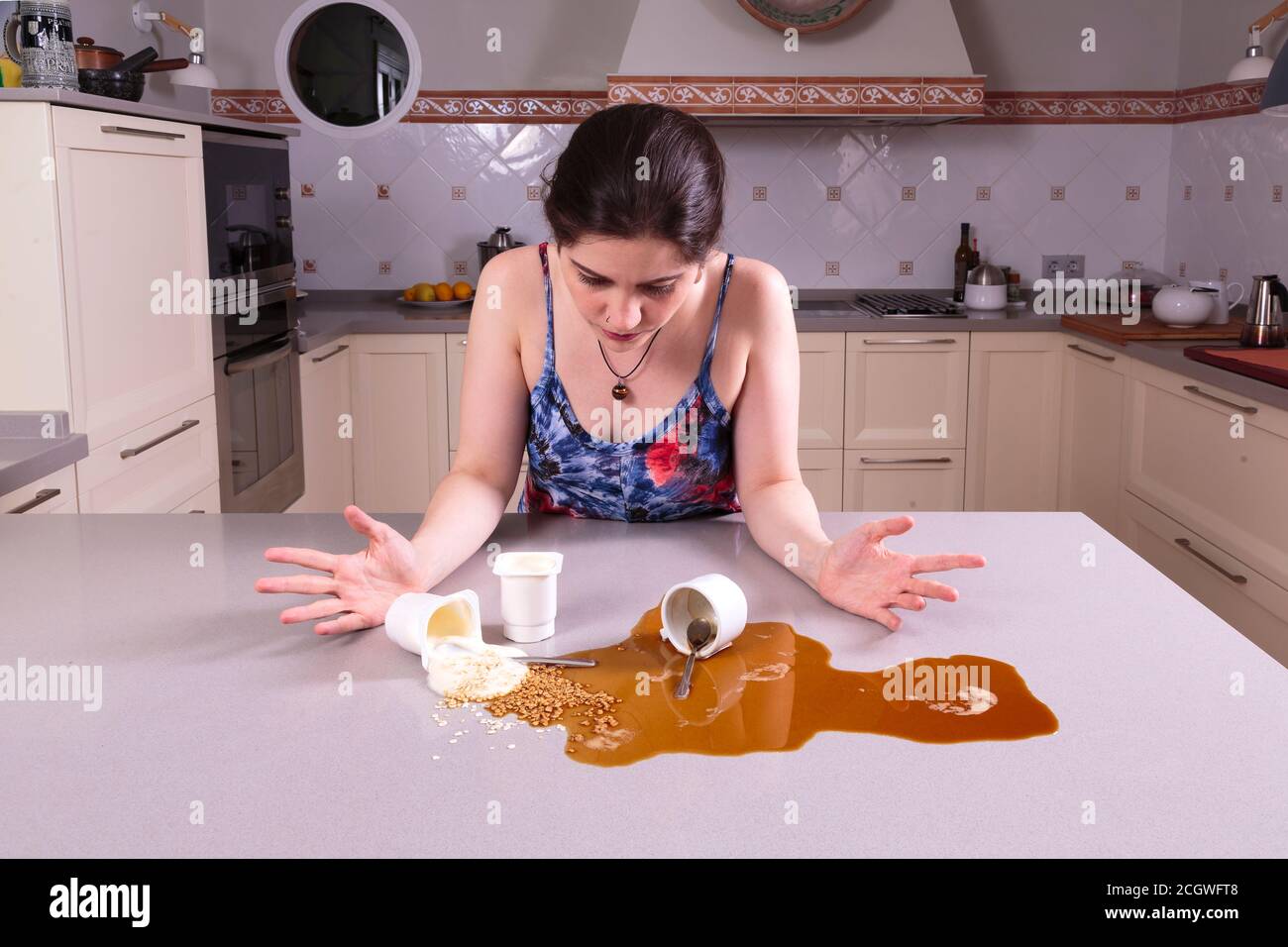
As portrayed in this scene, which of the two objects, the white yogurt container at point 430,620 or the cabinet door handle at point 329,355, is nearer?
the white yogurt container at point 430,620

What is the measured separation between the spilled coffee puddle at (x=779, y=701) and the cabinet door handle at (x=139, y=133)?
156cm

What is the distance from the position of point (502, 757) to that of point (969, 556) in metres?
0.54

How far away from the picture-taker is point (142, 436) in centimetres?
236

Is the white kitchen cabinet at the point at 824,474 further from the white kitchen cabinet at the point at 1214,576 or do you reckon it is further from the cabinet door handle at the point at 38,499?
the cabinet door handle at the point at 38,499

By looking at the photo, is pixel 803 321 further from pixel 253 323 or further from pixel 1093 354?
pixel 253 323

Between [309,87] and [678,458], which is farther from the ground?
[309,87]

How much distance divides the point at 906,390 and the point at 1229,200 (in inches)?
44.8

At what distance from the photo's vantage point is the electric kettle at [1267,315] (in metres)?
2.87

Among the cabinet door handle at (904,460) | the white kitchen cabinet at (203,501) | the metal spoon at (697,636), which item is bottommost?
the cabinet door handle at (904,460)

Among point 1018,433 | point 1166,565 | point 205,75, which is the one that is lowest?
point 1166,565

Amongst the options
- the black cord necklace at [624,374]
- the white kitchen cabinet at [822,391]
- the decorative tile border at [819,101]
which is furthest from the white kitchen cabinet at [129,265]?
the white kitchen cabinet at [822,391]

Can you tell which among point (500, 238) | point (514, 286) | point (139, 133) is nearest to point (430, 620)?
point (514, 286)
